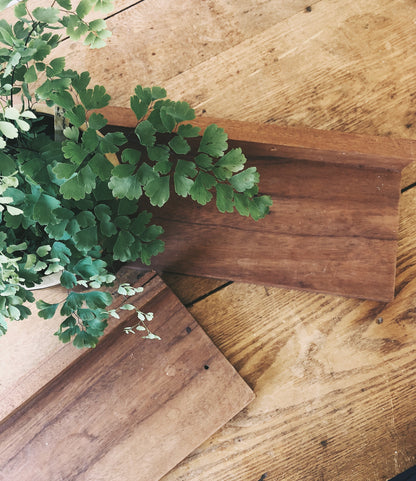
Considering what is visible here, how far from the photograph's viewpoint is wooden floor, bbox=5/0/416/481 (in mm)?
817

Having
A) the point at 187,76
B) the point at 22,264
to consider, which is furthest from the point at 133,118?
the point at 22,264

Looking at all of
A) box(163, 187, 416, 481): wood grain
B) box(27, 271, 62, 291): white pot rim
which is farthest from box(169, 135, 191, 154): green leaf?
box(163, 187, 416, 481): wood grain

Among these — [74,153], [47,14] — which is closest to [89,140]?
[74,153]

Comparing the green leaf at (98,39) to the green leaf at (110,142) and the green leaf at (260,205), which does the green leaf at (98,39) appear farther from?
the green leaf at (260,205)

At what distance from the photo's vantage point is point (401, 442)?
2.69 ft

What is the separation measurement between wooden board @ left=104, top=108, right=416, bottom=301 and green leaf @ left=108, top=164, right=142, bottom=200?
0.26 m

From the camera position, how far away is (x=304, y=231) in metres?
0.80

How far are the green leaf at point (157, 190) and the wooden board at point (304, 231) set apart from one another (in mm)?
243

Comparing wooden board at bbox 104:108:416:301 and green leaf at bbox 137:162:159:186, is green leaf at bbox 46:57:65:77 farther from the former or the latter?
wooden board at bbox 104:108:416:301

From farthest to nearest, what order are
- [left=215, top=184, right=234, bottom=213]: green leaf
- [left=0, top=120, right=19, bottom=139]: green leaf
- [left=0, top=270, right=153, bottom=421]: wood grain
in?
1. [left=0, top=270, right=153, bottom=421]: wood grain
2. [left=215, top=184, right=234, bottom=213]: green leaf
3. [left=0, top=120, right=19, bottom=139]: green leaf

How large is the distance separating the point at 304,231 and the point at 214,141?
1.02ft

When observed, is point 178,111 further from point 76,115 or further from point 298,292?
point 298,292

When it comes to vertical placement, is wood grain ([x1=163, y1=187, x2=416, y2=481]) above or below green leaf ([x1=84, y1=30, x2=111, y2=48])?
below

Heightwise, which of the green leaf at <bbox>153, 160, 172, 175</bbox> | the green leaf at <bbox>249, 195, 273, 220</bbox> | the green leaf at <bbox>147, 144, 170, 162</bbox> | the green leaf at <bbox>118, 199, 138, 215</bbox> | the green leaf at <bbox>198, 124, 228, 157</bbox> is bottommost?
the green leaf at <bbox>249, 195, 273, 220</bbox>
